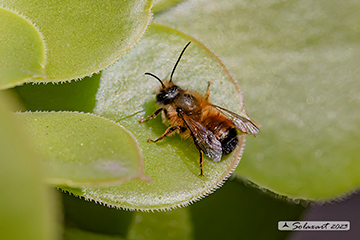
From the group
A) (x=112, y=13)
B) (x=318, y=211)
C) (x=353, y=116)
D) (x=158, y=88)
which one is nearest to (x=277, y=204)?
(x=318, y=211)

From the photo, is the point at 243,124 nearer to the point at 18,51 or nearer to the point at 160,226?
the point at 160,226

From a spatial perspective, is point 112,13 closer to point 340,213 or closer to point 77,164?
point 77,164

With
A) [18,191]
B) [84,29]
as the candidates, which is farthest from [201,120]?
[18,191]

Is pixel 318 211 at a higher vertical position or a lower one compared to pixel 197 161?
lower

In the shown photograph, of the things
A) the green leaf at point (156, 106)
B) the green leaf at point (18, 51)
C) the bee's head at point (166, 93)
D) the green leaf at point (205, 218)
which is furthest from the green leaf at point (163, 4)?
the green leaf at point (205, 218)

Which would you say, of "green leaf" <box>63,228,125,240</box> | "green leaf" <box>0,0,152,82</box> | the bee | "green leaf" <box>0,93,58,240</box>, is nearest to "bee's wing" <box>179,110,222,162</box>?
the bee

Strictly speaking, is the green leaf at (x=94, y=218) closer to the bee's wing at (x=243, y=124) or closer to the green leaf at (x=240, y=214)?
the green leaf at (x=240, y=214)
